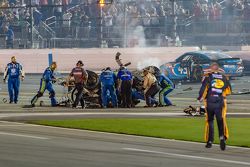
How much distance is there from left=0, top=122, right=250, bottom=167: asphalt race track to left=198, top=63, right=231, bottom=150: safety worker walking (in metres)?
0.35

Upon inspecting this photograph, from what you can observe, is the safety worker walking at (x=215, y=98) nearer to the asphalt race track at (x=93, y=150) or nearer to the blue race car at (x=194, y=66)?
the asphalt race track at (x=93, y=150)

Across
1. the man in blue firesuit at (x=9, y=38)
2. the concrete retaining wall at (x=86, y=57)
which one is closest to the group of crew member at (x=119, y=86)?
the concrete retaining wall at (x=86, y=57)

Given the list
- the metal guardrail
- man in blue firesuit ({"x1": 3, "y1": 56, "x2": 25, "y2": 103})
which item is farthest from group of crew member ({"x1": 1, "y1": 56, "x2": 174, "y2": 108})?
the metal guardrail

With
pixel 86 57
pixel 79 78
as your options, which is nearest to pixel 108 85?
pixel 79 78

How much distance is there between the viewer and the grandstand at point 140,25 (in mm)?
47969

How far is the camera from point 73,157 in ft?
44.9

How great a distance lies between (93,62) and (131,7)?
671 cm

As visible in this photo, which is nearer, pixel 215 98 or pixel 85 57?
pixel 215 98

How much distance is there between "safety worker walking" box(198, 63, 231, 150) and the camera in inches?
602

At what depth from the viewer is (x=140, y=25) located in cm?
5022

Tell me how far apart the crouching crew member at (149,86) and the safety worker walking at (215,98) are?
35.2 ft

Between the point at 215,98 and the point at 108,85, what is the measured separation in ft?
35.7

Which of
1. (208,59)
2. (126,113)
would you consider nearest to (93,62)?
(208,59)

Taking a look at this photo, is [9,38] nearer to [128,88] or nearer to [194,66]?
[194,66]
